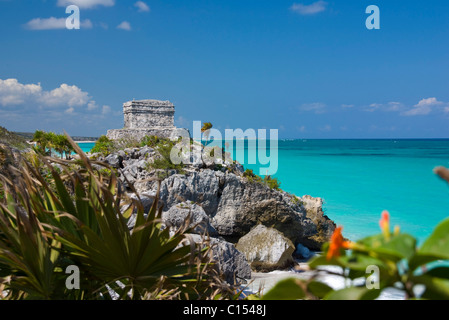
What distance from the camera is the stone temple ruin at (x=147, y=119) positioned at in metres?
29.7

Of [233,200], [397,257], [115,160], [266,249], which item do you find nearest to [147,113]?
[115,160]

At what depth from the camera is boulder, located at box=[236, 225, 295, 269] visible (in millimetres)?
9359

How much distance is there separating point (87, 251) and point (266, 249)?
319 inches

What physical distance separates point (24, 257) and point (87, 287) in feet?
1.15

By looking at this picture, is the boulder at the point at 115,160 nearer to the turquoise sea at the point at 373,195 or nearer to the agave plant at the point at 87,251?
the turquoise sea at the point at 373,195

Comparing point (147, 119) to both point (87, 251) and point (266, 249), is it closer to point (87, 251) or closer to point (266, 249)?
point (266, 249)

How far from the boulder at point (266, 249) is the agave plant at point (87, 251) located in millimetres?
7498

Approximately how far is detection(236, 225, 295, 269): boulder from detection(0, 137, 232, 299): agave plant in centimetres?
750

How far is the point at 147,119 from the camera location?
31.1m

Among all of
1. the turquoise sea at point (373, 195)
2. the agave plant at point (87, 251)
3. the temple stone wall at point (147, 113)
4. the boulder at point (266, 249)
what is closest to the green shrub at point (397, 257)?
the agave plant at point (87, 251)

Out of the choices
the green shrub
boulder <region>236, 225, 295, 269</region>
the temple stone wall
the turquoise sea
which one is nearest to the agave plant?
the green shrub
